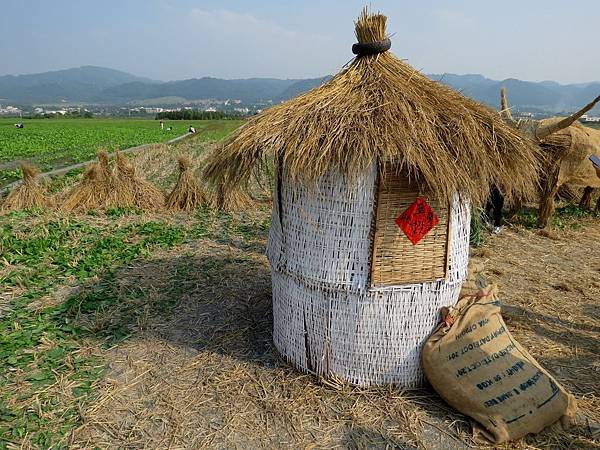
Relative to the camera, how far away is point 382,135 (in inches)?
119

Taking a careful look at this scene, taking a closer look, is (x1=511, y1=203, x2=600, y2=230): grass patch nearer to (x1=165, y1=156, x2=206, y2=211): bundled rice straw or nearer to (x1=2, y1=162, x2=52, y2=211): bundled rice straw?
(x1=165, y1=156, x2=206, y2=211): bundled rice straw

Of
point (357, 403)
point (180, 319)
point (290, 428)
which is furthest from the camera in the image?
point (180, 319)

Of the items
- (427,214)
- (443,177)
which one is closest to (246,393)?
(427,214)

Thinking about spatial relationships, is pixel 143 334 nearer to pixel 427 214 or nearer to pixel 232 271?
pixel 232 271

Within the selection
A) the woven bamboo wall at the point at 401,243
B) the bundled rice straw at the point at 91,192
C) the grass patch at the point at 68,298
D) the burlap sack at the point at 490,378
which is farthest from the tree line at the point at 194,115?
the burlap sack at the point at 490,378

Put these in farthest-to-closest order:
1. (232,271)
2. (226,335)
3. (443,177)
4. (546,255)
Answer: (546,255) → (232,271) → (226,335) → (443,177)

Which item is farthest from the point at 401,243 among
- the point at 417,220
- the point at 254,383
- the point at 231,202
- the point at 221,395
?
the point at 231,202

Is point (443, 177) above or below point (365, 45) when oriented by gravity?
below

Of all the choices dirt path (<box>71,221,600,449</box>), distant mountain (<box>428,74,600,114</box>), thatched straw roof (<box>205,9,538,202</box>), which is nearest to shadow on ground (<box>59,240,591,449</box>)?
dirt path (<box>71,221,600,449</box>)

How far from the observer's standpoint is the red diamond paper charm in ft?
10.7

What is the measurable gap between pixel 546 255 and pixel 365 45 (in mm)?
5133

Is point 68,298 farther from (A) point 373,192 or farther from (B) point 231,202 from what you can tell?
(B) point 231,202

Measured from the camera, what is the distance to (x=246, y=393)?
3.60m


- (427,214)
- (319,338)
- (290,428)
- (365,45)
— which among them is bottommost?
(290,428)
